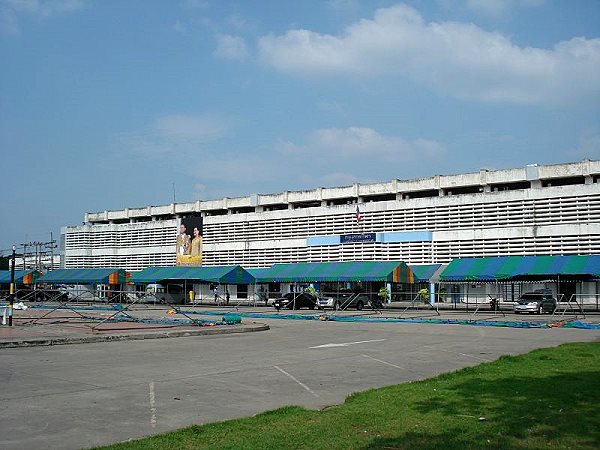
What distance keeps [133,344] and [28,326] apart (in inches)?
362

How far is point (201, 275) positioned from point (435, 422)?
58.5 m

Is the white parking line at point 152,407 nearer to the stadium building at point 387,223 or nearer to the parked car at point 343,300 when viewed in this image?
the parked car at point 343,300

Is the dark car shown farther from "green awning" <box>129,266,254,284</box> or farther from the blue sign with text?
the blue sign with text

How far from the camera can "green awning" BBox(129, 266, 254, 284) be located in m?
63.8

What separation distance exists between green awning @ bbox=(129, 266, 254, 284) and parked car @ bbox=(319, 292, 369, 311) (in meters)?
13.6

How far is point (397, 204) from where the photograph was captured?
6994cm

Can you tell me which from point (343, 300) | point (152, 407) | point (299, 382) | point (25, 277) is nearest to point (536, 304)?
point (343, 300)

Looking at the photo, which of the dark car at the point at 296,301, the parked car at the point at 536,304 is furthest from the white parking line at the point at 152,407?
the dark car at the point at 296,301

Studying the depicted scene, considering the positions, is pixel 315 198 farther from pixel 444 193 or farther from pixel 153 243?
pixel 153 243

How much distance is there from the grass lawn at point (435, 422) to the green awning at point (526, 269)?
3750cm

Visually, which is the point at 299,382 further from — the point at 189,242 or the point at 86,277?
the point at 189,242

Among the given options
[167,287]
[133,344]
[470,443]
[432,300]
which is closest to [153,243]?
[167,287]

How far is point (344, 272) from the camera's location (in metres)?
57.1

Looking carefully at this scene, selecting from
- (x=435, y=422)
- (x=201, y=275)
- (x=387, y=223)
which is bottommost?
(x=435, y=422)
